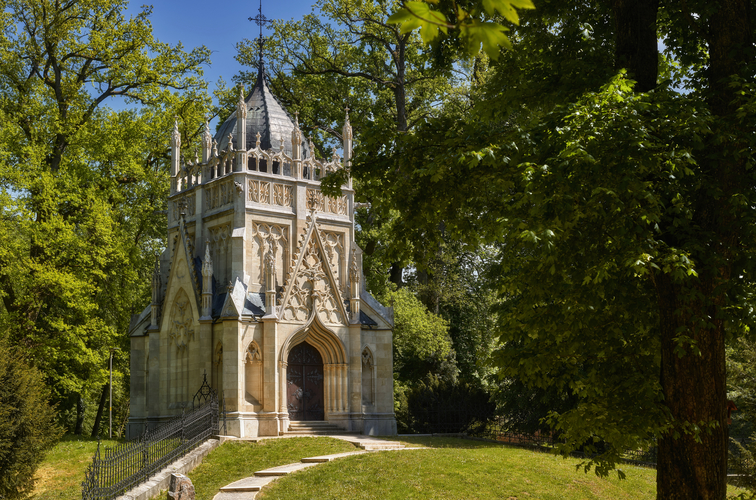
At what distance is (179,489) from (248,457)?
4.99 metres

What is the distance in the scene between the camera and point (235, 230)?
24.0 metres

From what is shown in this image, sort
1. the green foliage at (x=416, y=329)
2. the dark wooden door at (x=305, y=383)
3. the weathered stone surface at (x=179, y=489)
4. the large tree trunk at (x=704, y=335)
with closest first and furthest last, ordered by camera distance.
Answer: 1. the large tree trunk at (x=704, y=335)
2. the weathered stone surface at (x=179, y=489)
3. the dark wooden door at (x=305, y=383)
4. the green foliage at (x=416, y=329)

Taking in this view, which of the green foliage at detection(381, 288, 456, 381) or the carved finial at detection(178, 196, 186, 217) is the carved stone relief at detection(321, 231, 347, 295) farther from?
the carved finial at detection(178, 196, 186, 217)

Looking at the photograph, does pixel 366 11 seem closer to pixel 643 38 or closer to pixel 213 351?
pixel 213 351

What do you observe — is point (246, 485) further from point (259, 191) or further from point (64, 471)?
point (259, 191)

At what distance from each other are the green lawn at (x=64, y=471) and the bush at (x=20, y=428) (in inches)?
22.3

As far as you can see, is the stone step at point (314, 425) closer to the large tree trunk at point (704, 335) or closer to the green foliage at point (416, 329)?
the green foliage at point (416, 329)

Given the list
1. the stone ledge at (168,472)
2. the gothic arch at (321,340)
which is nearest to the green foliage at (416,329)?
the gothic arch at (321,340)

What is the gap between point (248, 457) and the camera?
739 inches

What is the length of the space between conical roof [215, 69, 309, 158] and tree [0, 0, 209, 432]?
5.48 meters

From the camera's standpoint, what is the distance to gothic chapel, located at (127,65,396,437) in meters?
23.3

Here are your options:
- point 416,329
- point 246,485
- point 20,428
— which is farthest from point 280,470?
point 416,329

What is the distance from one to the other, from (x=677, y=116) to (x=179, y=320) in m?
19.6

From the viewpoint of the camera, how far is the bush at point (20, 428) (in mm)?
17500
